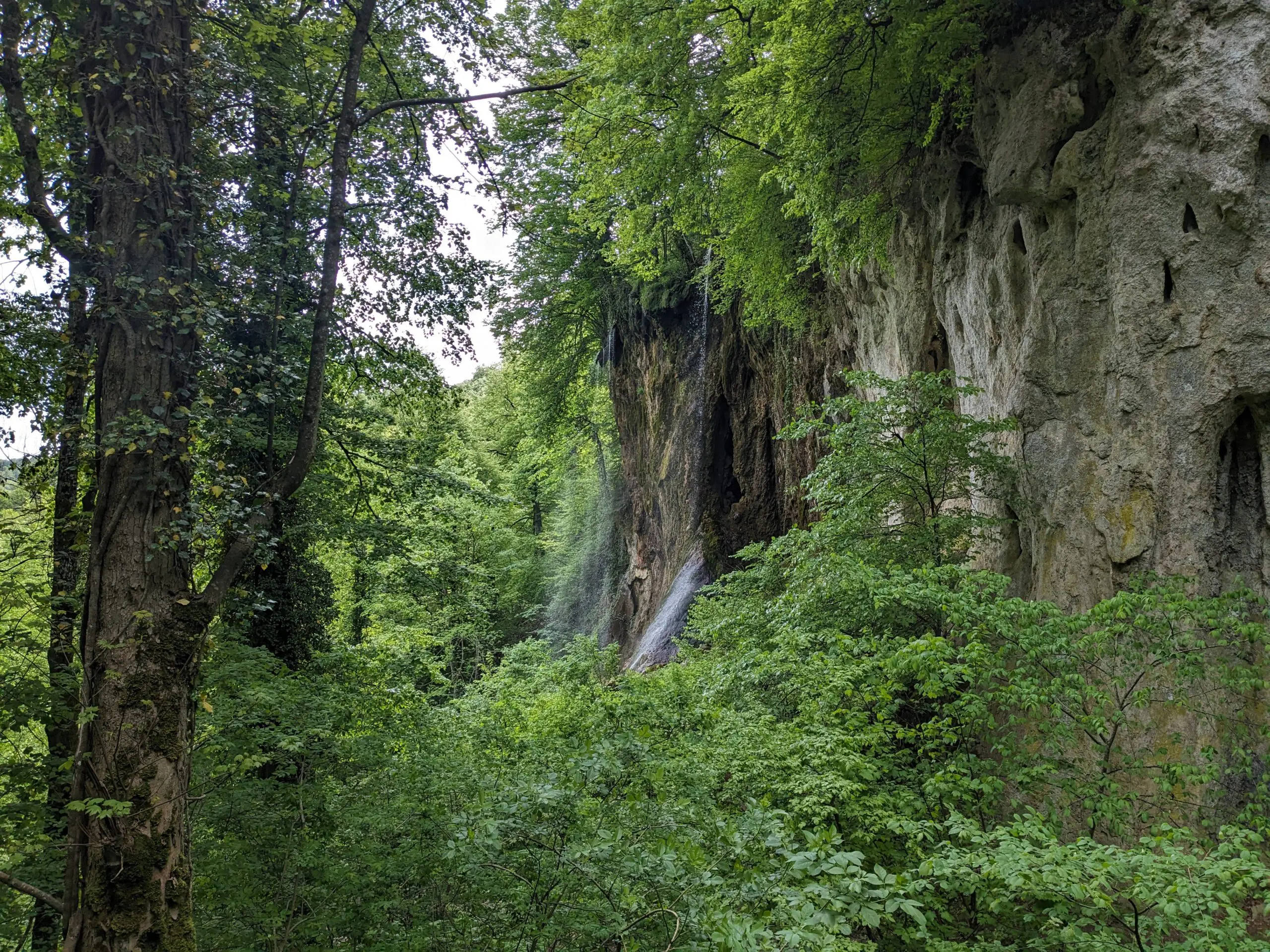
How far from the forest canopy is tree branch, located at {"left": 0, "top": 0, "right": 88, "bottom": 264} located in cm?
2

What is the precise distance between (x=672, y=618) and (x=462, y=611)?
6931 millimetres

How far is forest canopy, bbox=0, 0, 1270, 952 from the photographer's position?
11.8 feet

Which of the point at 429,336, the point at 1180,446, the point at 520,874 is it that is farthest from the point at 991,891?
the point at 429,336

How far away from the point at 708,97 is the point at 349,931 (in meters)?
9.54

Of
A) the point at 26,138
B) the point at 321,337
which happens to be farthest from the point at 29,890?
the point at 26,138

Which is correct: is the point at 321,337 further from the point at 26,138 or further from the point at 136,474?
the point at 26,138

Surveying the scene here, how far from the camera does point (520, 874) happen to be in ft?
11.6

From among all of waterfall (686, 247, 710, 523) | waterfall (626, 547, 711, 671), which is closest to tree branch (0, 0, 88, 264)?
waterfall (626, 547, 711, 671)

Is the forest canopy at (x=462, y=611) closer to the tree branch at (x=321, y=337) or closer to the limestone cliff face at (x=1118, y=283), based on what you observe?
the tree branch at (x=321, y=337)

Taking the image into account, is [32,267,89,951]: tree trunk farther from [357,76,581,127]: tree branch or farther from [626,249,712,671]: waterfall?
[626,249,712,671]: waterfall

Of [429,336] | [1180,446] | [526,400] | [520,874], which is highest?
[526,400]

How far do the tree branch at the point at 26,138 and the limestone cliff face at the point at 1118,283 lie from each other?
7.06 m

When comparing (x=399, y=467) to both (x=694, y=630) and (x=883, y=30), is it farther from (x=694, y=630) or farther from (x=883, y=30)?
(x=883, y=30)

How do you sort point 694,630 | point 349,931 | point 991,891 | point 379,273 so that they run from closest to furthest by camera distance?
point 991,891, point 349,931, point 379,273, point 694,630
